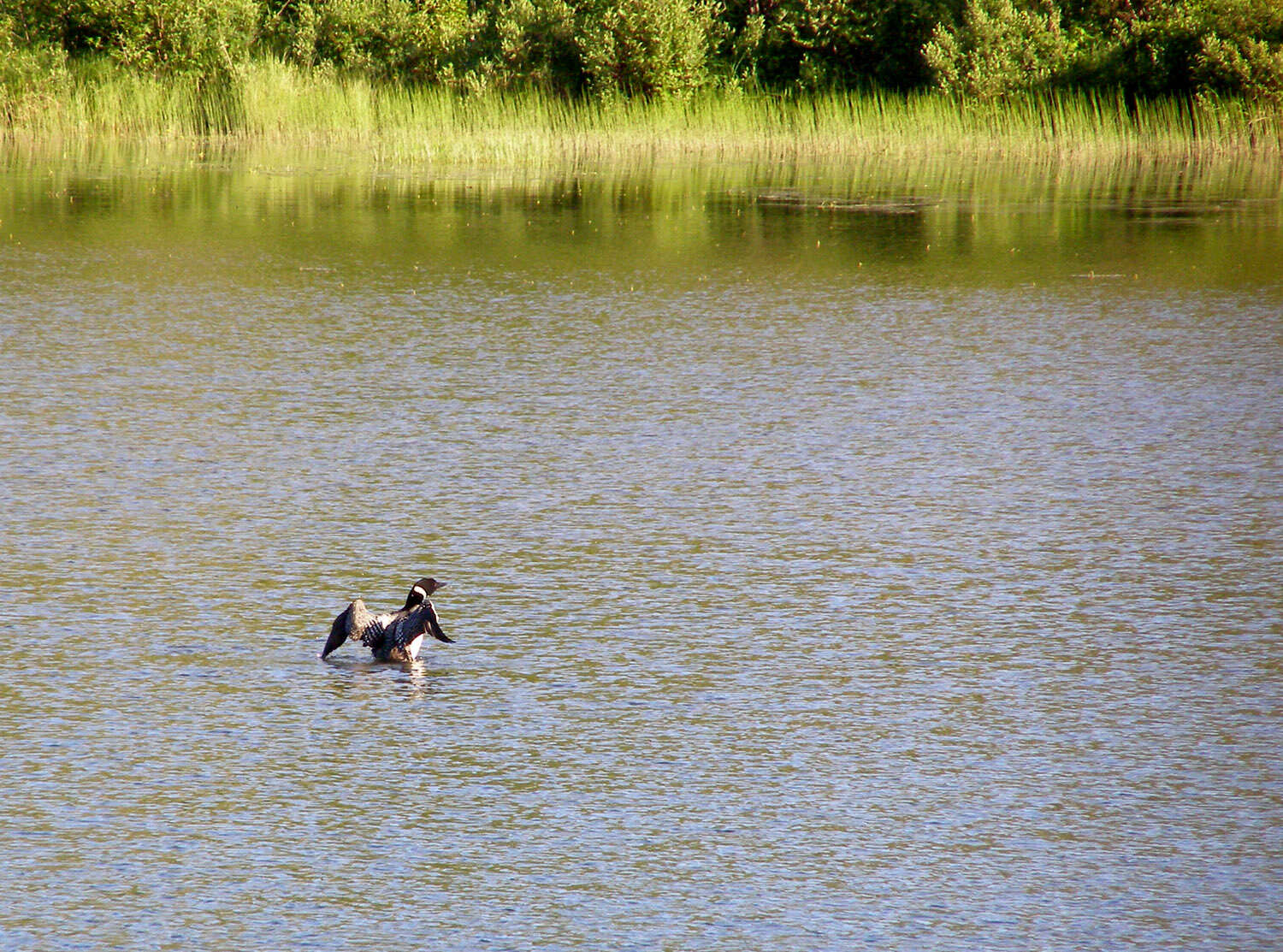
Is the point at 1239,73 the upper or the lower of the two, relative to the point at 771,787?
upper

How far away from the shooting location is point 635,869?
13.4ft

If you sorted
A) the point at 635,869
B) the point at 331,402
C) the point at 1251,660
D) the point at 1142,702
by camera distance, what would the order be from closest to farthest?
1. the point at 635,869
2. the point at 1142,702
3. the point at 1251,660
4. the point at 331,402

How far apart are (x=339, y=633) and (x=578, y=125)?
74.0ft

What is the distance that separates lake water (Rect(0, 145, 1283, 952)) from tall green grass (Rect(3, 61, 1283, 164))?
39.7 feet

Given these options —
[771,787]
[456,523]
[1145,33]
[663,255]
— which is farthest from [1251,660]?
[1145,33]

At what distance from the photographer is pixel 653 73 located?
3131 centimetres

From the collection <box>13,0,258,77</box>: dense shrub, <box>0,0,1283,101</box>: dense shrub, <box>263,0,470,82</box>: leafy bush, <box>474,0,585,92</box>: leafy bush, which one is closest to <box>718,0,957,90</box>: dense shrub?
<box>0,0,1283,101</box>: dense shrub

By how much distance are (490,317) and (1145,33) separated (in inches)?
873

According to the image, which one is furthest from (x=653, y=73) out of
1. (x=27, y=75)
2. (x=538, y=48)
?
(x=27, y=75)

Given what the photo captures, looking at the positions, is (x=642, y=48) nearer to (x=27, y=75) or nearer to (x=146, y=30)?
(x=146, y=30)

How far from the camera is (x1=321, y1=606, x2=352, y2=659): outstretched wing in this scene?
546 cm

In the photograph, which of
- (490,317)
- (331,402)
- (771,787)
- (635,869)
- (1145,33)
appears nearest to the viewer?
(635,869)

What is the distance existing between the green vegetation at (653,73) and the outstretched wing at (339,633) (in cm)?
1917

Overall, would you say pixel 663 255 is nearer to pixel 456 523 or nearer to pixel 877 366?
pixel 877 366
